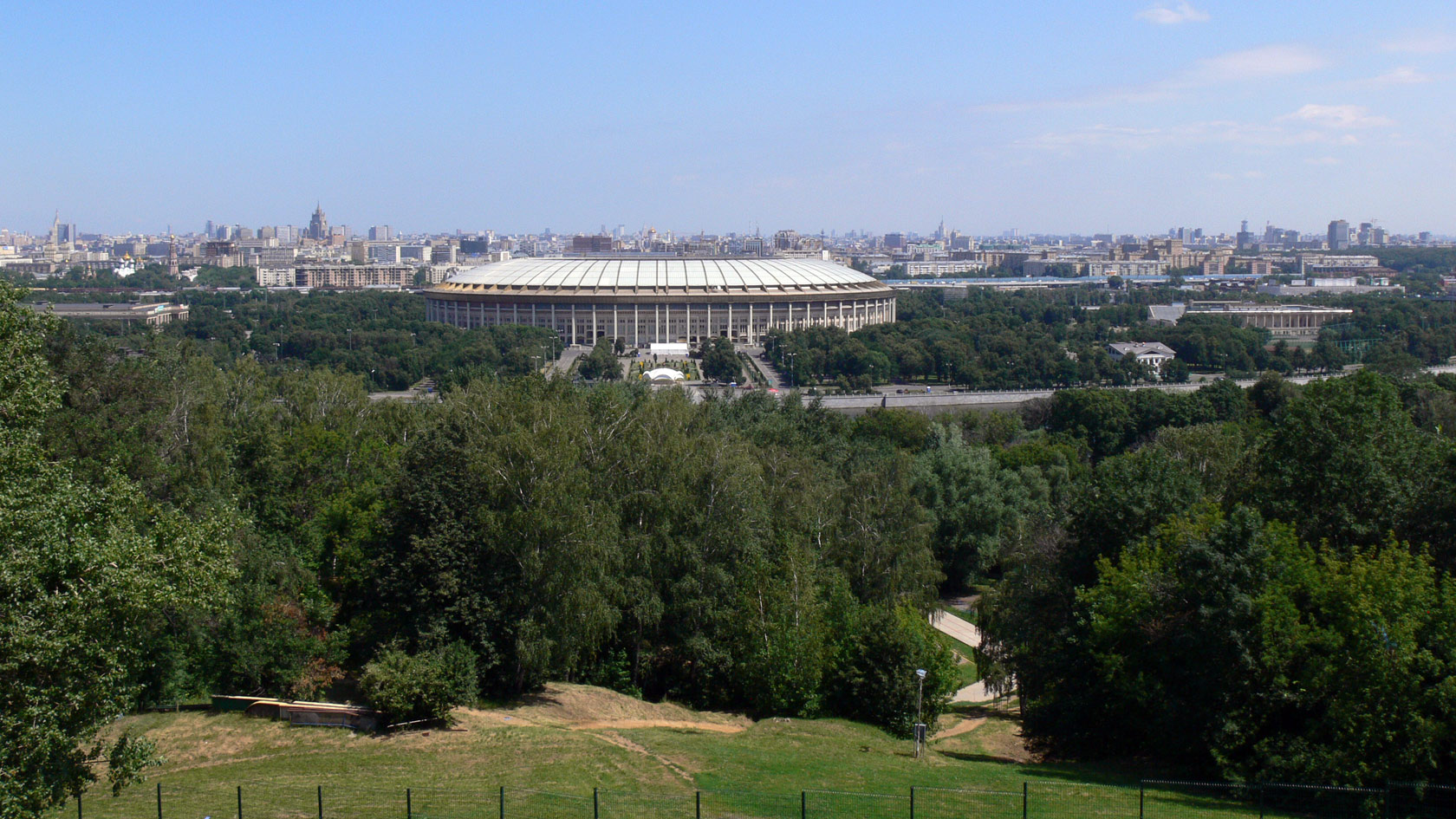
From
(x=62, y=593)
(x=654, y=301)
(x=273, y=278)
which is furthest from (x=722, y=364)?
(x=273, y=278)

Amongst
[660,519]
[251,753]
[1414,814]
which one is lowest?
[251,753]

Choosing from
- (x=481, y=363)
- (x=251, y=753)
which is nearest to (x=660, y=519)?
(x=251, y=753)

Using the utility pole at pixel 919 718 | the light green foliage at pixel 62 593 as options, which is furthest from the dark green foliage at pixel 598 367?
the light green foliage at pixel 62 593

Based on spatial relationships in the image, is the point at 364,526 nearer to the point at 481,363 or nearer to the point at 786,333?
the point at 481,363

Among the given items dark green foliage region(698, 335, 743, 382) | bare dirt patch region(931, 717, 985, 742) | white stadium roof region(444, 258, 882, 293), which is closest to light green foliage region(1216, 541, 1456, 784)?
bare dirt patch region(931, 717, 985, 742)

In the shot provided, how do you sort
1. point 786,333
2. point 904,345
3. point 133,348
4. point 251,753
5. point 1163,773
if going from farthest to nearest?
point 786,333, point 904,345, point 133,348, point 251,753, point 1163,773

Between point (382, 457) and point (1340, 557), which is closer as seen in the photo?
point (1340, 557)

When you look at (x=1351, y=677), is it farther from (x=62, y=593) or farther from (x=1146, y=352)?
(x=1146, y=352)

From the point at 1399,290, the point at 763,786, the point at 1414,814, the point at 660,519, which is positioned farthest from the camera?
the point at 1399,290
